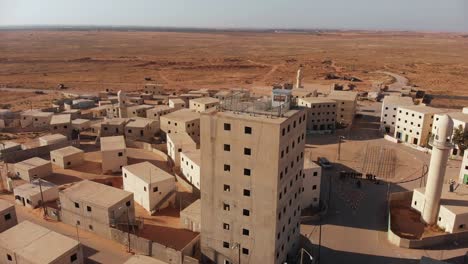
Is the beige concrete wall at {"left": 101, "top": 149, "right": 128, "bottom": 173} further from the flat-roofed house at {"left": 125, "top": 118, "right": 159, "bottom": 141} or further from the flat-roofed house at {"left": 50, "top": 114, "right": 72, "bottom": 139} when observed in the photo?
the flat-roofed house at {"left": 50, "top": 114, "right": 72, "bottom": 139}

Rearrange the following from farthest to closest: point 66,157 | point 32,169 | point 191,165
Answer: point 66,157 → point 32,169 → point 191,165

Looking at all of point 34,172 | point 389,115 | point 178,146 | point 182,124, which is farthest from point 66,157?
point 389,115

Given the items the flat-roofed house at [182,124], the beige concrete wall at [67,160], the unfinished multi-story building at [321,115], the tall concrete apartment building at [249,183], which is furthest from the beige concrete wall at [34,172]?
the unfinished multi-story building at [321,115]

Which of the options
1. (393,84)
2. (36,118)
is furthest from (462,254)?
(393,84)

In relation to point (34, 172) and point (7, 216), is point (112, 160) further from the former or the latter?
point (7, 216)

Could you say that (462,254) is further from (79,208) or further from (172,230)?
(79,208)

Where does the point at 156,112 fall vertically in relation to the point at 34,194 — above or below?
above
